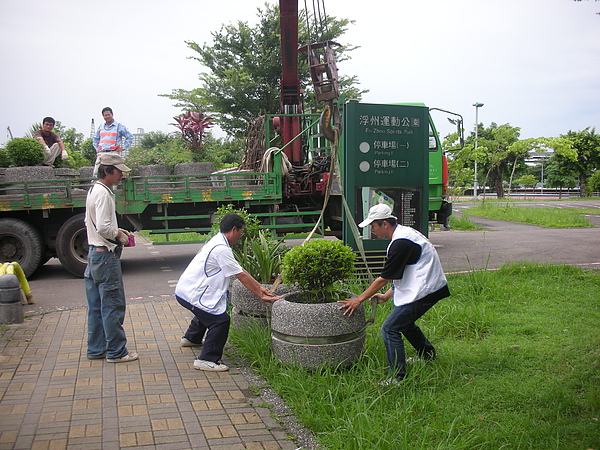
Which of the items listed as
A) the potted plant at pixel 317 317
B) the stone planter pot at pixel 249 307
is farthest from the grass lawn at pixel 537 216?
the potted plant at pixel 317 317

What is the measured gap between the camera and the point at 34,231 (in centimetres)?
928

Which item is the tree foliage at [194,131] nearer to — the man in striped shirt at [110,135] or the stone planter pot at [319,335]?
the man in striped shirt at [110,135]

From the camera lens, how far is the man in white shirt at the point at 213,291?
4.70m

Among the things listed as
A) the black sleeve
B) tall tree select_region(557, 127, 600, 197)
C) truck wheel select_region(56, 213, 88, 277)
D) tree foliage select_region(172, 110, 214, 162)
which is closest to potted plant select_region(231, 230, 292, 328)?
the black sleeve

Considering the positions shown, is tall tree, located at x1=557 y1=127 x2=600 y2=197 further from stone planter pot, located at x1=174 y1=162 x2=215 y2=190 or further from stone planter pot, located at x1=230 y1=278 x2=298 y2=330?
stone planter pot, located at x1=230 y1=278 x2=298 y2=330

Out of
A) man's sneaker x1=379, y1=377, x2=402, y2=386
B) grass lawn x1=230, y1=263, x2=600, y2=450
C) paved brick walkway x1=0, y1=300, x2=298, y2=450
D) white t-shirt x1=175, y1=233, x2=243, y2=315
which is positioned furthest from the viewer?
white t-shirt x1=175, y1=233, x2=243, y2=315

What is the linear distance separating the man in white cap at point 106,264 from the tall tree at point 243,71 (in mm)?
20117

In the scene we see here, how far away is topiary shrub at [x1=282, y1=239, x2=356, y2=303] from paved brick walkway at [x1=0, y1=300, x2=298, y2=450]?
3.13 ft

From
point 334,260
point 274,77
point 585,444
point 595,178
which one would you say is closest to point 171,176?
point 334,260

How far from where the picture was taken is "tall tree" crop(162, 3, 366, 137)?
24719 millimetres

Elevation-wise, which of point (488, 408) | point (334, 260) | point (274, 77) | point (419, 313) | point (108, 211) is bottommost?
point (488, 408)

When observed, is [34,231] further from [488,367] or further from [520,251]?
[520,251]

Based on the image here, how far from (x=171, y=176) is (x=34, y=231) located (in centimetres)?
250

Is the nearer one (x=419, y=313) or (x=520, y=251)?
(x=419, y=313)
